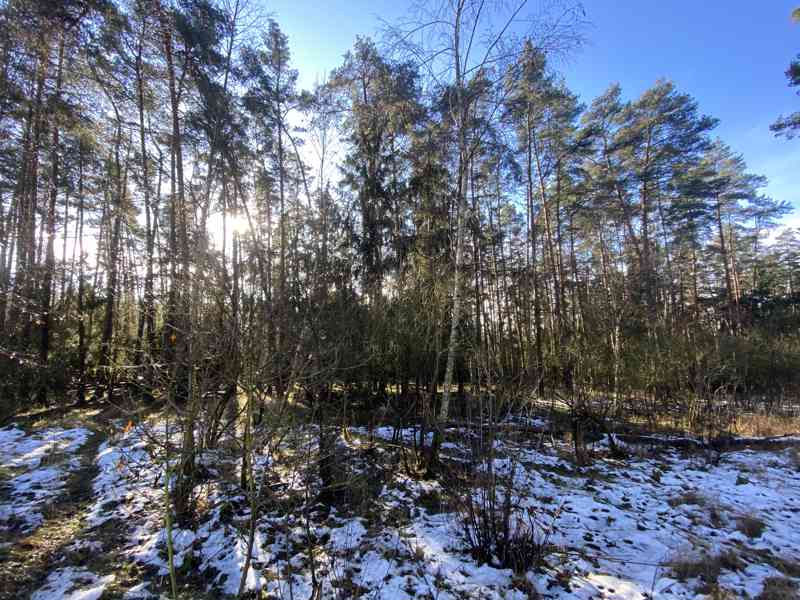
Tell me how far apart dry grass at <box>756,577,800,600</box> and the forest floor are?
0.02 metres

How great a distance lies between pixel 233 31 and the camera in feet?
22.5

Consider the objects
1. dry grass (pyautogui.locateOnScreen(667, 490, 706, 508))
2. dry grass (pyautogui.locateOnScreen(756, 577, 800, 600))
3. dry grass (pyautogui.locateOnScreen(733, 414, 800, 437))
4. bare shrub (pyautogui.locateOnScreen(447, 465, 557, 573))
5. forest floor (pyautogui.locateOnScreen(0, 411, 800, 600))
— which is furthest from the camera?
dry grass (pyautogui.locateOnScreen(733, 414, 800, 437))

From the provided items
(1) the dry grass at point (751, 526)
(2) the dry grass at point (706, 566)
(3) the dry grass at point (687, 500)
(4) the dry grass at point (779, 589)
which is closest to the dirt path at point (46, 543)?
(2) the dry grass at point (706, 566)

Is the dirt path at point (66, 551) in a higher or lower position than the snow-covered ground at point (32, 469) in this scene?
lower

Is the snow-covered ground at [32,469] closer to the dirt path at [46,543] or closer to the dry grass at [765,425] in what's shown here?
the dirt path at [46,543]

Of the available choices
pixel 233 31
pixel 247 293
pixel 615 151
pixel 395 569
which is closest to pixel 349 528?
pixel 395 569

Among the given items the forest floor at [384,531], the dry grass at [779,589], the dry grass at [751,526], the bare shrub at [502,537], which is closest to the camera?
the dry grass at [779,589]

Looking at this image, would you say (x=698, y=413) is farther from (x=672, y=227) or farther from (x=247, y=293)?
(x=672, y=227)

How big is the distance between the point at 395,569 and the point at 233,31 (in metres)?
9.52

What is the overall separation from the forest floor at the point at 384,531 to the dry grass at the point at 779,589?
2cm

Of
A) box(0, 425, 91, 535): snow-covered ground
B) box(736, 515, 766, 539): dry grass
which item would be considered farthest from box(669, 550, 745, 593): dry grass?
box(0, 425, 91, 535): snow-covered ground

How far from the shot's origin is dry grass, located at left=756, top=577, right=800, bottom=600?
2430mm

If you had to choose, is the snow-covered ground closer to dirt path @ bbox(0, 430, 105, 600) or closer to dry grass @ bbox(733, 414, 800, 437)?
dirt path @ bbox(0, 430, 105, 600)

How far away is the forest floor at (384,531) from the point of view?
8.53 feet
